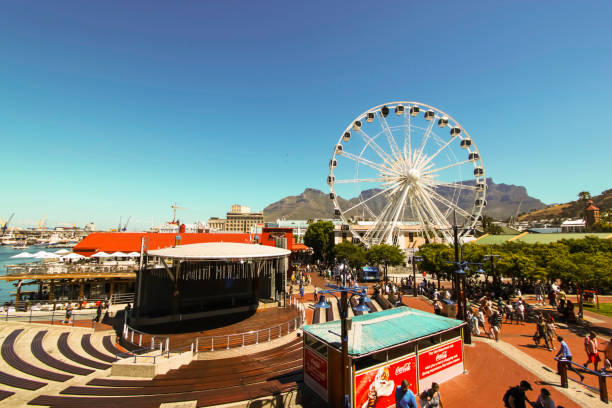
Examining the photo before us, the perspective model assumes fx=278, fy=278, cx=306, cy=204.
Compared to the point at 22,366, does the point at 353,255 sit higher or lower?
higher

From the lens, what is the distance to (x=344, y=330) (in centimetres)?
798

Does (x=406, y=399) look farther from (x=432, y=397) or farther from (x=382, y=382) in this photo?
(x=382, y=382)

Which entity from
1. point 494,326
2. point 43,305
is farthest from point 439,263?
point 43,305

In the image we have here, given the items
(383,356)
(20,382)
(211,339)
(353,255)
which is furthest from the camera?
(353,255)

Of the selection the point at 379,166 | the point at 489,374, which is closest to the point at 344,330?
the point at 489,374

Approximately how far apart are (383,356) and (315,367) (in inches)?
100

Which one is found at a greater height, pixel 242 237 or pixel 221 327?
pixel 242 237

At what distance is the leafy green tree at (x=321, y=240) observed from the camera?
61812mm

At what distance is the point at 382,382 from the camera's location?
911cm

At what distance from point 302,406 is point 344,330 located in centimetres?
379

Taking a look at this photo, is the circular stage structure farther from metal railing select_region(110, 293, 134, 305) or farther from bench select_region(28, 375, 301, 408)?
metal railing select_region(110, 293, 134, 305)

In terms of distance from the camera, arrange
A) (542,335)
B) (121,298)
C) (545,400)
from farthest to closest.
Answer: (121,298)
(542,335)
(545,400)

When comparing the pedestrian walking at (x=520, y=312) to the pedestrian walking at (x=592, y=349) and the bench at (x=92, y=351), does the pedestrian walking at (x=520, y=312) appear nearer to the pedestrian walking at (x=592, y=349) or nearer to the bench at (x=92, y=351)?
the pedestrian walking at (x=592, y=349)

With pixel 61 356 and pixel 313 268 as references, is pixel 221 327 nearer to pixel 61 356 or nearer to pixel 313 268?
pixel 61 356
